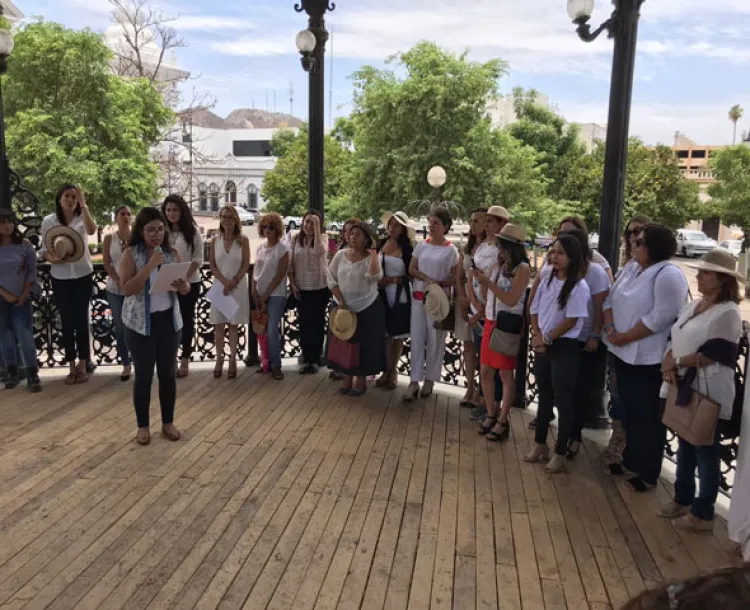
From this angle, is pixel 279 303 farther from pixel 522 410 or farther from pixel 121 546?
pixel 121 546

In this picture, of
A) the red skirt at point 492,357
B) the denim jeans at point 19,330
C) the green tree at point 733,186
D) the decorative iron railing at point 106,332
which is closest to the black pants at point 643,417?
the red skirt at point 492,357

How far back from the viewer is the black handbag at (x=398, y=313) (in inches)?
204

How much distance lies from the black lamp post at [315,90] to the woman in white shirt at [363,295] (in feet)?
3.44

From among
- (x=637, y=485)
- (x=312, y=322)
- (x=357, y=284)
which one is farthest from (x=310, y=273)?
(x=637, y=485)

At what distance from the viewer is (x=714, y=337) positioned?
2.98 meters

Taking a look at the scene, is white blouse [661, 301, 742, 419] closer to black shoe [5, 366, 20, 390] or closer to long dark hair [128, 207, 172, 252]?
long dark hair [128, 207, 172, 252]

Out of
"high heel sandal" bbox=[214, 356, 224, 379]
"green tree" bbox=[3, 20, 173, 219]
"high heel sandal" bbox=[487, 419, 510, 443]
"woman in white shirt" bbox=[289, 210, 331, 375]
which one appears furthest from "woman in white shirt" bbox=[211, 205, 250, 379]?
"green tree" bbox=[3, 20, 173, 219]

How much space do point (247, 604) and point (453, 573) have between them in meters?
0.87

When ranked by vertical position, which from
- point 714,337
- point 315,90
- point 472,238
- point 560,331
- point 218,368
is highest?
point 315,90

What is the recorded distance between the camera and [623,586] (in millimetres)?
2664

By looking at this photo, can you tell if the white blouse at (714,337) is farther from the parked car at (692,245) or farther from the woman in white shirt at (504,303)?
the parked car at (692,245)

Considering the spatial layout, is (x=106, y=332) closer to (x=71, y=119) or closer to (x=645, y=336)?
(x=645, y=336)

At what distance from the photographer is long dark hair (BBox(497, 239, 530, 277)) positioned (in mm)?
4160

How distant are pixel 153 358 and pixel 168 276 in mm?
524
